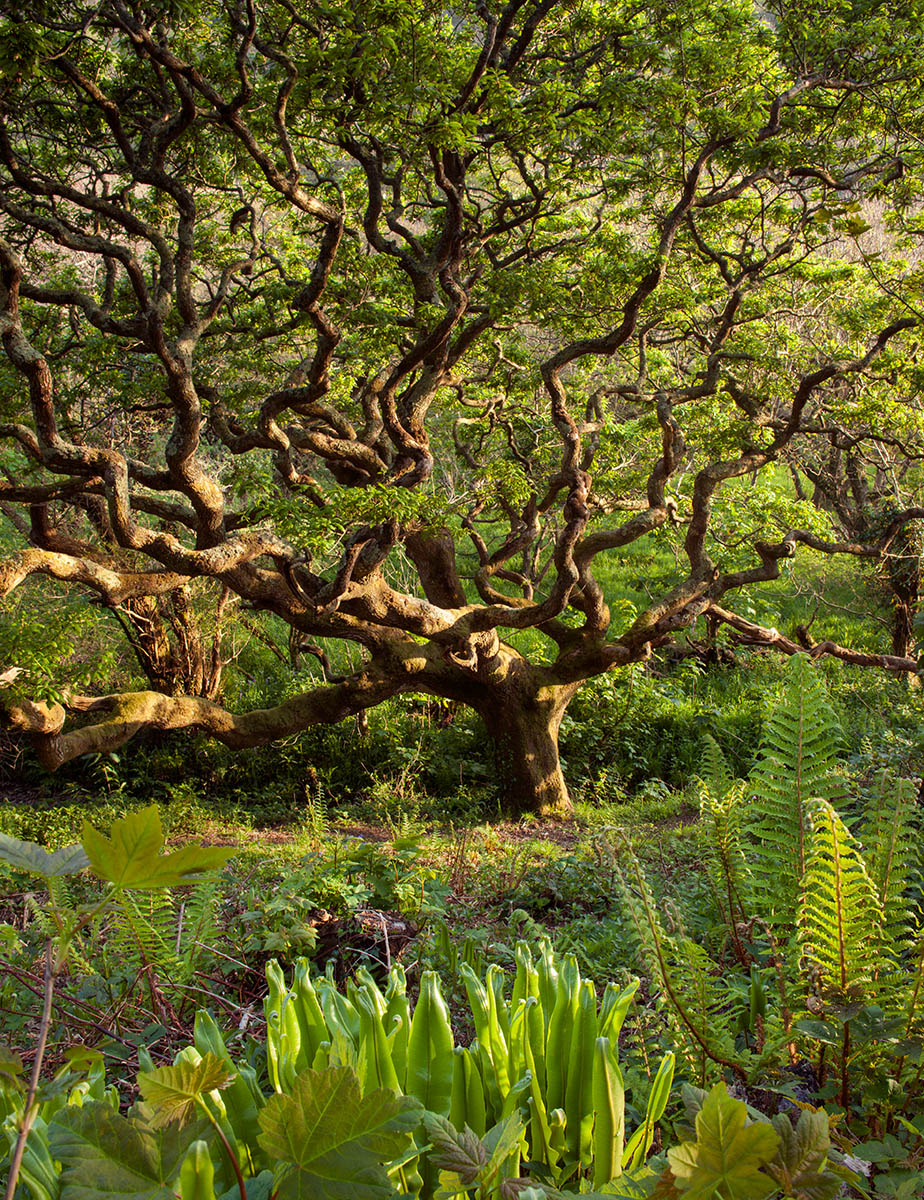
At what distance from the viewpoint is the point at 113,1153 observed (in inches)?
38.1

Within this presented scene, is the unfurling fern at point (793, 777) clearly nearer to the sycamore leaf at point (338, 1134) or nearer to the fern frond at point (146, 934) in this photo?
the sycamore leaf at point (338, 1134)

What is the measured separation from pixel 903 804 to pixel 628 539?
6.19 metres

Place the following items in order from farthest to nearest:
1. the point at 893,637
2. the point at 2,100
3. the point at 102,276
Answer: the point at 893,637
the point at 102,276
the point at 2,100

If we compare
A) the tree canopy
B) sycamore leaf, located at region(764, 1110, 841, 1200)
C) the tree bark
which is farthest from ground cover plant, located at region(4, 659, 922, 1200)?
the tree bark

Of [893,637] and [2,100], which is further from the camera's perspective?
[893,637]

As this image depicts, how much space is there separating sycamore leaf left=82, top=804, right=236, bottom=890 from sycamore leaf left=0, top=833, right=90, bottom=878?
8 cm

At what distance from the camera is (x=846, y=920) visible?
165 cm

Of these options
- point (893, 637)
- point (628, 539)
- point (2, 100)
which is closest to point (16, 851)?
point (2, 100)

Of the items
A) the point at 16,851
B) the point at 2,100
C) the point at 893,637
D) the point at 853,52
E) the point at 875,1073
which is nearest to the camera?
the point at 16,851

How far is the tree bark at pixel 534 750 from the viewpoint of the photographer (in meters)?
8.39

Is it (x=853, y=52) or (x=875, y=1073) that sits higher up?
(x=853, y=52)

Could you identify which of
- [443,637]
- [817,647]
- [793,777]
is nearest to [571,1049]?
[793,777]

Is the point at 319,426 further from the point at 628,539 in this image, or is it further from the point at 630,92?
the point at 630,92

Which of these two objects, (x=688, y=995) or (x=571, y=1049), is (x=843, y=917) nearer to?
(x=688, y=995)
